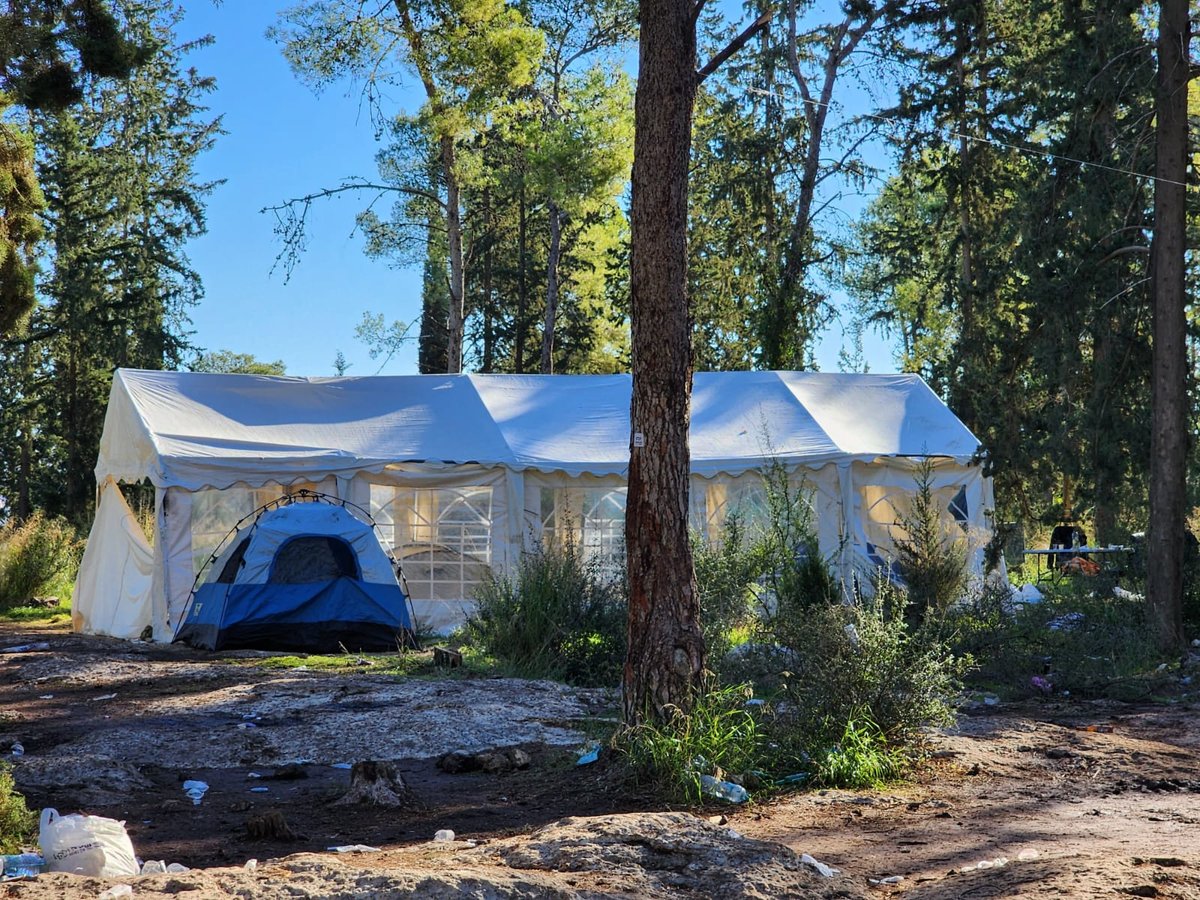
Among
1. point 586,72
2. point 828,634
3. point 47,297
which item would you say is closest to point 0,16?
point 828,634

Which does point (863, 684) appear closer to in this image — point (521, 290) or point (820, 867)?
point (820, 867)

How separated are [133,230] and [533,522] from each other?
19766 millimetres

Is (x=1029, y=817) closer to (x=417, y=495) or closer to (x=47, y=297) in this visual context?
(x=417, y=495)

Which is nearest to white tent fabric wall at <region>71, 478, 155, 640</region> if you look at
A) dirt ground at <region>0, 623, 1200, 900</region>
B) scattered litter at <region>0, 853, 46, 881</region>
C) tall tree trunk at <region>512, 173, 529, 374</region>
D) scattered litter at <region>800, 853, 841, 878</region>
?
dirt ground at <region>0, 623, 1200, 900</region>

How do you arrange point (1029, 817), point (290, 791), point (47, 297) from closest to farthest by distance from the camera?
point (1029, 817) < point (290, 791) < point (47, 297)

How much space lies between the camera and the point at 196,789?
6.63 m

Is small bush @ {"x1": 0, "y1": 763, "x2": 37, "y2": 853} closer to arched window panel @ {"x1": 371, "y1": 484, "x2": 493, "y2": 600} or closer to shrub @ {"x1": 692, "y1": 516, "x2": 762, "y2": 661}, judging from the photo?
shrub @ {"x1": 692, "y1": 516, "x2": 762, "y2": 661}

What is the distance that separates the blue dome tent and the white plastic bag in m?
8.54

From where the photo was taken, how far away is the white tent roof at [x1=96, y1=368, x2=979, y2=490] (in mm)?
14594

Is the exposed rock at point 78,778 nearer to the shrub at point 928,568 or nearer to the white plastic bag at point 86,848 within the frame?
the white plastic bag at point 86,848

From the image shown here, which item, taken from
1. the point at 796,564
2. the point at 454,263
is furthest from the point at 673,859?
the point at 454,263

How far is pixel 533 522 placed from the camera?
598 inches

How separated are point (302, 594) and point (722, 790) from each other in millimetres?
8130

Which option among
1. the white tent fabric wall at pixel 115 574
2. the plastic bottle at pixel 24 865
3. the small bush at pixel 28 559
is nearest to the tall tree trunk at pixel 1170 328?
the plastic bottle at pixel 24 865
